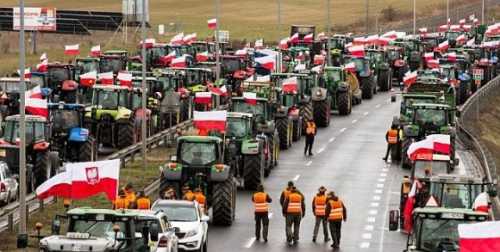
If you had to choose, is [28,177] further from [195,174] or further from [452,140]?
[452,140]

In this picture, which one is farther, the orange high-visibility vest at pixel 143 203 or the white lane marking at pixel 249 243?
the white lane marking at pixel 249 243

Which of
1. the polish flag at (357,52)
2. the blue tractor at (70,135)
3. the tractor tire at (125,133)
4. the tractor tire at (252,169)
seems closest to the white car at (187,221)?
the tractor tire at (252,169)

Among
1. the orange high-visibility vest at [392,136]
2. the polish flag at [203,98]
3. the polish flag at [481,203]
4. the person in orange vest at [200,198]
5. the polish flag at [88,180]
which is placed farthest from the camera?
the polish flag at [203,98]

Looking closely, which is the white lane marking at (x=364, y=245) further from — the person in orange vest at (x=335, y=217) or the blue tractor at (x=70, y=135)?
the blue tractor at (x=70, y=135)

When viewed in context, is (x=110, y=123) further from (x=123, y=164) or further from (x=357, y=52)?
(x=357, y=52)

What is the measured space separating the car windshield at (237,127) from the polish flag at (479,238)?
24331mm

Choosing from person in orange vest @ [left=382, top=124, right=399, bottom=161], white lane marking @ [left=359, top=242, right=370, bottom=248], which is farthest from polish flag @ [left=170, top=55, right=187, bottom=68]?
white lane marking @ [left=359, top=242, right=370, bottom=248]

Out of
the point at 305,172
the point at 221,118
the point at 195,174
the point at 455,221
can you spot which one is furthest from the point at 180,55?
the point at 455,221

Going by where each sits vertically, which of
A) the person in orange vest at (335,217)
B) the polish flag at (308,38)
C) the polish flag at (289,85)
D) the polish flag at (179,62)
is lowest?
the person in orange vest at (335,217)

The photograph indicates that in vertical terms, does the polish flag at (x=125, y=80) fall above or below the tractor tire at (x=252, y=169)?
above

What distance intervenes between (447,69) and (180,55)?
16276 mm

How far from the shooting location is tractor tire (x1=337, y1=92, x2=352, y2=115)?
71000 mm

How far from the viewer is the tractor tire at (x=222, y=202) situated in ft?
127

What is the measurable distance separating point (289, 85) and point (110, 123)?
9.29 m
